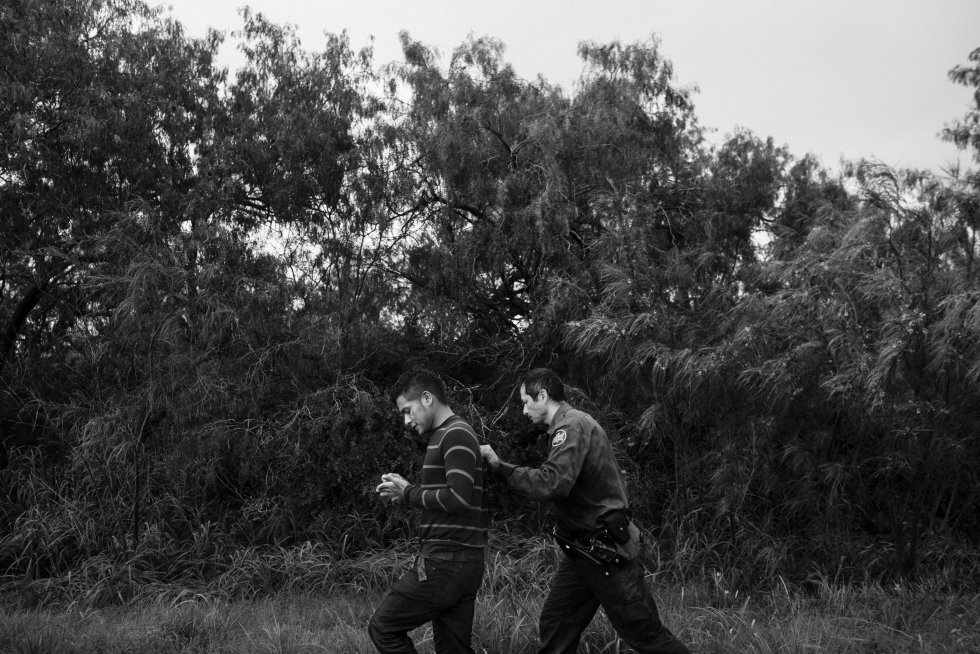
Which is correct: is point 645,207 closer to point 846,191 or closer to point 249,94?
point 846,191

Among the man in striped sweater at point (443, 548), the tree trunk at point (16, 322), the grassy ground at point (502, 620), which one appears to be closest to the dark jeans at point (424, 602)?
the man in striped sweater at point (443, 548)

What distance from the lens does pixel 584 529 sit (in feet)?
14.7

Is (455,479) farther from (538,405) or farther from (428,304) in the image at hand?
(428,304)

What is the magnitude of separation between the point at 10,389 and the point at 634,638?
8.90m

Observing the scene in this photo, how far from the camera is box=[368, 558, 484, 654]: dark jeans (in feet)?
13.8

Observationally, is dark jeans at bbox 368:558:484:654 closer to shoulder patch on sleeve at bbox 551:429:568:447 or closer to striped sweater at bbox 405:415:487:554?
striped sweater at bbox 405:415:487:554

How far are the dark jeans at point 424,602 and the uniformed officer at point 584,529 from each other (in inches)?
19.5

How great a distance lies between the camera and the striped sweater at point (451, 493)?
13.7ft

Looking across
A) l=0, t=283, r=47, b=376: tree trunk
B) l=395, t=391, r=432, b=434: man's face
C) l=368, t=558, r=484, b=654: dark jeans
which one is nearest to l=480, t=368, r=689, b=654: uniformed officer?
l=395, t=391, r=432, b=434: man's face

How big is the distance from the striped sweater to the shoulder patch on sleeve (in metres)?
0.39

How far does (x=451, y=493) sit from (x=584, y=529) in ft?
2.45

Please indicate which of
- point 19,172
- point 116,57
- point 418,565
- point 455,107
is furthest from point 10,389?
point 418,565

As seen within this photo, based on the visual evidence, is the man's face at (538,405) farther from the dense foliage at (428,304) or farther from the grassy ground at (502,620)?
the dense foliage at (428,304)

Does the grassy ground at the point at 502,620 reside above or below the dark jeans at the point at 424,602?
below
